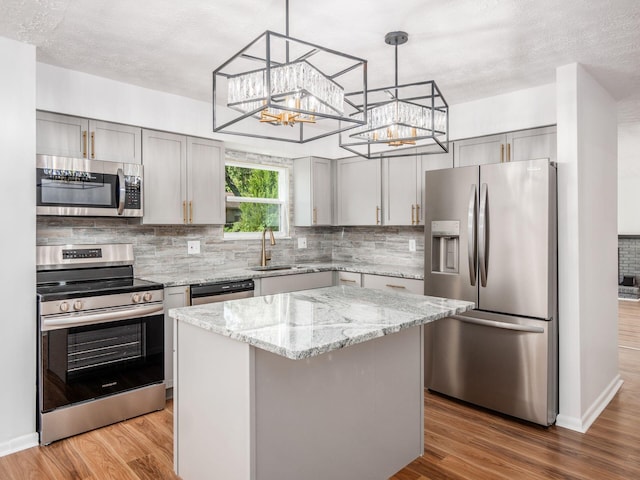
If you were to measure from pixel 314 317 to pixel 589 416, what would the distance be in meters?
2.33

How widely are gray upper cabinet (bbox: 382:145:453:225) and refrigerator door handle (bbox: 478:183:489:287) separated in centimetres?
90

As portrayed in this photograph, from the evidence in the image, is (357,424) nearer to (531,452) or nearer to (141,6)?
(531,452)

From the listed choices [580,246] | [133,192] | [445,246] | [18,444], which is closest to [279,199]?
[133,192]

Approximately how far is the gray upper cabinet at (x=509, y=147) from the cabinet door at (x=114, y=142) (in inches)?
107

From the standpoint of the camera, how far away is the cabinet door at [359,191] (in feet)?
14.8

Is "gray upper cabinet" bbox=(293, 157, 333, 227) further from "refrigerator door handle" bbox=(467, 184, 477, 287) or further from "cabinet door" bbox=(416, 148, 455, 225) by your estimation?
"refrigerator door handle" bbox=(467, 184, 477, 287)

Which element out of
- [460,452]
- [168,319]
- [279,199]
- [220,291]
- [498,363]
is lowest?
[460,452]

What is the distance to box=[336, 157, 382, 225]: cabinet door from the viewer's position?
178 inches

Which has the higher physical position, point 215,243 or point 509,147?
point 509,147

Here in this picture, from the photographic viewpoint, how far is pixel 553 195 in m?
2.90

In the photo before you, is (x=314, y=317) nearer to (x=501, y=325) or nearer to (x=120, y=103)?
(x=501, y=325)

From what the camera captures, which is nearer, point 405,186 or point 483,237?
point 483,237

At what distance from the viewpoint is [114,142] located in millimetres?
3293

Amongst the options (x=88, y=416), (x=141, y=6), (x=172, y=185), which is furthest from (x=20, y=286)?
(x=141, y=6)
